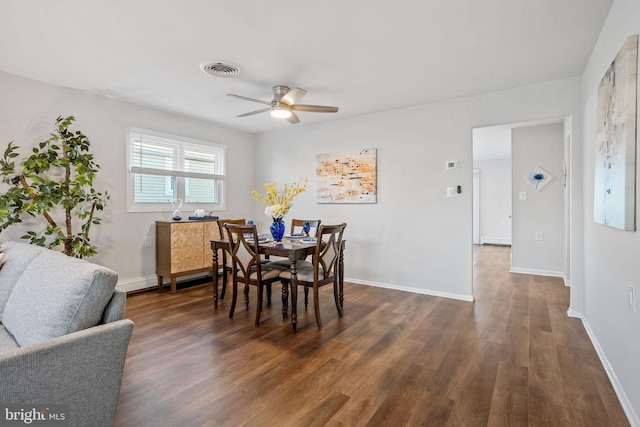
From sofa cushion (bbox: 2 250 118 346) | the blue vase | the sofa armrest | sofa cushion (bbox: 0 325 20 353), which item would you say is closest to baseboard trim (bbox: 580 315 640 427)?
the sofa armrest

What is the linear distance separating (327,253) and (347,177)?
5.84 ft

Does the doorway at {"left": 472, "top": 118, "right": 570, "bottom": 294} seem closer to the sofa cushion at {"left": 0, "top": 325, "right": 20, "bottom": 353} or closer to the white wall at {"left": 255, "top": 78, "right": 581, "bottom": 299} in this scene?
the white wall at {"left": 255, "top": 78, "right": 581, "bottom": 299}

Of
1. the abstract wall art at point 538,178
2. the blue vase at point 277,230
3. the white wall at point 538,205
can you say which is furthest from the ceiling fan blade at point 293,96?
the abstract wall art at point 538,178

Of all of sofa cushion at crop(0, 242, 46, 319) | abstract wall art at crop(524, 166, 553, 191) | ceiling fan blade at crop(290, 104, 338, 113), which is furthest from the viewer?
abstract wall art at crop(524, 166, 553, 191)

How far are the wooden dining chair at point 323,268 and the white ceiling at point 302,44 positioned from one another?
153 cm

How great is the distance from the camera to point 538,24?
226 centimetres

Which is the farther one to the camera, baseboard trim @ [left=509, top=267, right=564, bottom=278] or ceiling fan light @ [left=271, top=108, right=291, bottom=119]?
baseboard trim @ [left=509, top=267, right=564, bottom=278]

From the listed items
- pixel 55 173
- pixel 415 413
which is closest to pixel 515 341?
pixel 415 413

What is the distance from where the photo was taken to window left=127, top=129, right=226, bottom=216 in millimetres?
4073

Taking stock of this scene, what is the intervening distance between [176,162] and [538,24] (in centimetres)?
433

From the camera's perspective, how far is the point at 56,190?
3.07m

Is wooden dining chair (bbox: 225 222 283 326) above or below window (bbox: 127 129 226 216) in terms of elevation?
below

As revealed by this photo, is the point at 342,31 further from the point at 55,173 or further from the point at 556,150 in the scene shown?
the point at 556,150

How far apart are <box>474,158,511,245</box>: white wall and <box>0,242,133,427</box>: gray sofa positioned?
8.85m
